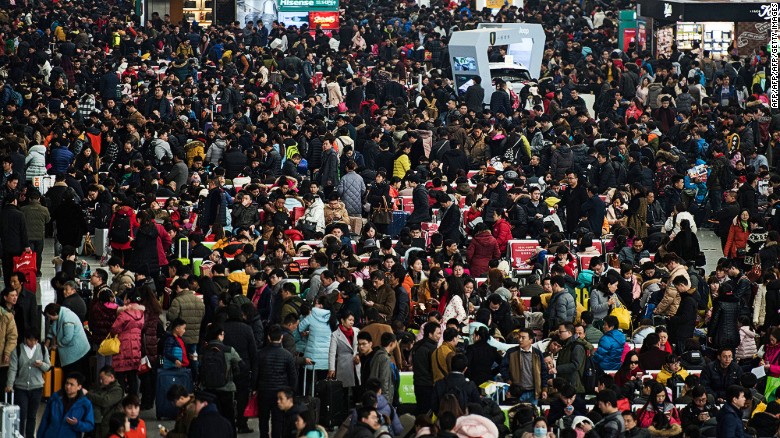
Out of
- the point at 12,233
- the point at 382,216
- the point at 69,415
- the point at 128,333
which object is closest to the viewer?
the point at 69,415

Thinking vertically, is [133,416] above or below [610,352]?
above

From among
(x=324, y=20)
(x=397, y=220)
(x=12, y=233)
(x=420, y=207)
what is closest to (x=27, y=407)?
(x=12, y=233)

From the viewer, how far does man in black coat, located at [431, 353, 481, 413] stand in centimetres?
1405

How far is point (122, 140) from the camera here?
87.8ft

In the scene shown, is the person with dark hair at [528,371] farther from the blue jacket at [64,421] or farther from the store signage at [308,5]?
the store signage at [308,5]

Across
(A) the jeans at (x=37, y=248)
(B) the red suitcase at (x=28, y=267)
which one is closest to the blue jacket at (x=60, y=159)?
(A) the jeans at (x=37, y=248)

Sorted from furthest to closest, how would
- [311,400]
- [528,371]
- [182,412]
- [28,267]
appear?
1. [28,267]
2. [528,371]
3. [311,400]
4. [182,412]

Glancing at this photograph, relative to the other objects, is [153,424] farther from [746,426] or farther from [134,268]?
[746,426]

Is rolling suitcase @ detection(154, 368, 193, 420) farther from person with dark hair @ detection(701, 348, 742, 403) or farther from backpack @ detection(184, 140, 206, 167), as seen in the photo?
backpack @ detection(184, 140, 206, 167)

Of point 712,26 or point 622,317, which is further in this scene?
point 712,26

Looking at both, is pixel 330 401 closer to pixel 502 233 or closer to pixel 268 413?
pixel 268 413

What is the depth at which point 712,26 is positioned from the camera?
38.4 m

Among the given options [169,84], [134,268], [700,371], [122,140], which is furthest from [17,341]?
[169,84]

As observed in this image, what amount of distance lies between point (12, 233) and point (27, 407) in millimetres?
5014
